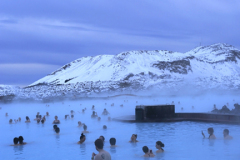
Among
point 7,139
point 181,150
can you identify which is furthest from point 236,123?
point 7,139

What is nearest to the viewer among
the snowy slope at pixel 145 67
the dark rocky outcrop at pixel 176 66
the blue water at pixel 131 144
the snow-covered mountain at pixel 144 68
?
the blue water at pixel 131 144

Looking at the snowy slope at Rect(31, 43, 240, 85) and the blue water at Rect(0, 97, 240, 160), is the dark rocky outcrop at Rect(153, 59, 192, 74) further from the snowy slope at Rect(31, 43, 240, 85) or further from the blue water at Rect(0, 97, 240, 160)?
the blue water at Rect(0, 97, 240, 160)

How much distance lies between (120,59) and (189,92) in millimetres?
60973

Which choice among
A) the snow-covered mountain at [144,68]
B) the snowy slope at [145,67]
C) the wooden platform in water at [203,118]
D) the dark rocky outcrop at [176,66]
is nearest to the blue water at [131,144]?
the wooden platform in water at [203,118]

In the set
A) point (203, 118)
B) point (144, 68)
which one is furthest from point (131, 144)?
point (144, 68)

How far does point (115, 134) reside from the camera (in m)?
14.7

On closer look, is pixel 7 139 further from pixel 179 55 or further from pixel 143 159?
pixel 179 55

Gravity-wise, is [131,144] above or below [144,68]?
below

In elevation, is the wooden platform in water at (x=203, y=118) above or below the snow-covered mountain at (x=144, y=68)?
below

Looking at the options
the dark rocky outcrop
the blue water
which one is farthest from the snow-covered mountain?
the blue water

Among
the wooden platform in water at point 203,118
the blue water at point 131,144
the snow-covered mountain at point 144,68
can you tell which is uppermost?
the snow-covered mountain at point 144,68

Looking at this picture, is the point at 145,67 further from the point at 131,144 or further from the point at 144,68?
the point at 131,144

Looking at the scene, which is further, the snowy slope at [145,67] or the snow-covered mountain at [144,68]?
the snowy slope at [145,67]

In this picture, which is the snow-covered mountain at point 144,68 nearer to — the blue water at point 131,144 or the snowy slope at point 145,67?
the snowy slope at point 145,67
